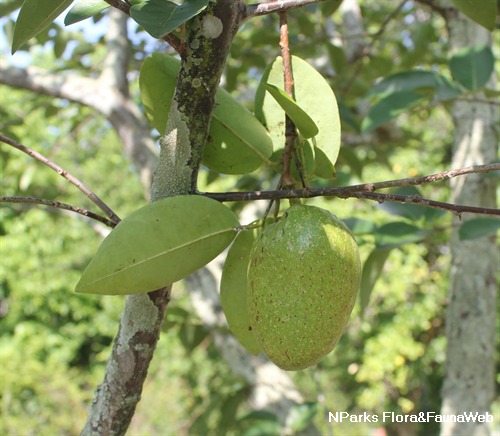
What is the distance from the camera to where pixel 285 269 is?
0.44m

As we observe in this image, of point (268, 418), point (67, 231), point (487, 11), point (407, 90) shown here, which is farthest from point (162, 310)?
point (67, 231)

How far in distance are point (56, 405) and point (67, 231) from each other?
194 cm

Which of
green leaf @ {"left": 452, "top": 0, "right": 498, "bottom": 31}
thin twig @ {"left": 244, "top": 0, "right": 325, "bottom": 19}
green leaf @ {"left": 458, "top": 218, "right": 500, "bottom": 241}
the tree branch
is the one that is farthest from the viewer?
the tree branch

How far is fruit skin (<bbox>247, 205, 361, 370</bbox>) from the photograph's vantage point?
438mm

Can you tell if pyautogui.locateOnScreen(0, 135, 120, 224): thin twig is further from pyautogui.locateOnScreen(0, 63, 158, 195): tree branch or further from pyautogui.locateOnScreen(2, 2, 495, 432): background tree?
pyautogui.locateOnScreen(0, 63, 158, 195): tree branch

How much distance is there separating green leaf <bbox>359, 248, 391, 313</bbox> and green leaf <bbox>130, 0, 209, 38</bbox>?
587 millimetres

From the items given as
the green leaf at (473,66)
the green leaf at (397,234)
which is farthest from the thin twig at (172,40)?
the green leaf at (473,66)

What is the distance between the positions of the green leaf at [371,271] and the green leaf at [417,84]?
0.91 ft

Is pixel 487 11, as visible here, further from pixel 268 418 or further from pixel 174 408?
pixel 174 408

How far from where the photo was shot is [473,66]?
1011 mm

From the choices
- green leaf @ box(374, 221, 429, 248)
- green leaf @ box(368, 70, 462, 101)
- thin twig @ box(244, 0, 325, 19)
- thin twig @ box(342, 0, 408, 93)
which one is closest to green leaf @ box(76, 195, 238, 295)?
thin twig @ box(244, 0, 325, 19)

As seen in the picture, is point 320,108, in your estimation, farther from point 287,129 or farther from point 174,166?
point 174,166

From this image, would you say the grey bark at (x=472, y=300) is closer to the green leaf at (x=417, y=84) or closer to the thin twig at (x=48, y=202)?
the green leaf at (x=417, y=84)

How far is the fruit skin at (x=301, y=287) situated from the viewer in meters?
0.44
